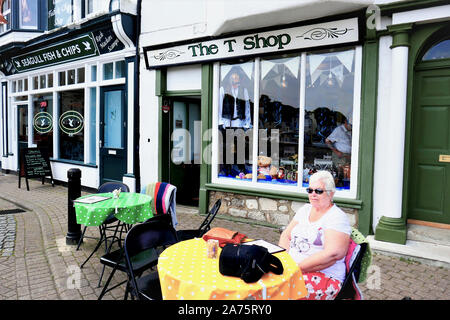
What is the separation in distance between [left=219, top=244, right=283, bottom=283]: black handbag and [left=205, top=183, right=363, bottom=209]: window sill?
11.1ft

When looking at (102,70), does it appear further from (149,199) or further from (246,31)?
(149,199)

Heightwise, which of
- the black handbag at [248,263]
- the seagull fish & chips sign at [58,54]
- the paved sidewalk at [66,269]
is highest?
the seagull fish & chips sign at [58,54]

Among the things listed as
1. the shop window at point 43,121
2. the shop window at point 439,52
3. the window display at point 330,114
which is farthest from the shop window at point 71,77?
the shop window at point 439,52

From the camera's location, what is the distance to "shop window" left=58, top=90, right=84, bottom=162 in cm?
950

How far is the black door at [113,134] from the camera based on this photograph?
8.20m

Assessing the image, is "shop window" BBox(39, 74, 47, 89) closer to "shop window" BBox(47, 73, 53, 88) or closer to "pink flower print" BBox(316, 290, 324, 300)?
"shop window" BBox(47, 73, 53, 88)

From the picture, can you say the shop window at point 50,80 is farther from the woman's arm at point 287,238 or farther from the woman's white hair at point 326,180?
the woman's white hair at point 326,180

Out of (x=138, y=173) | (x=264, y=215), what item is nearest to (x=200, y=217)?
(x=264, y=215)

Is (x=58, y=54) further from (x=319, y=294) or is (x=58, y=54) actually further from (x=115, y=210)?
(x=319, y=294)

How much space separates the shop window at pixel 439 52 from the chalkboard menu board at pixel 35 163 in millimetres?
9515

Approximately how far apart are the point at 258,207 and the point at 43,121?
8085mm

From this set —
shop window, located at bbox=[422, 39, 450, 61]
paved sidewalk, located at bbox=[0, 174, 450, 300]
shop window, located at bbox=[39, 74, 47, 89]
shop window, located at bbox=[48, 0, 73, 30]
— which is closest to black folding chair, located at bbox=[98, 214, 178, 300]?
paved sidewalk, located at bbox=[0, 174, 450, 300]

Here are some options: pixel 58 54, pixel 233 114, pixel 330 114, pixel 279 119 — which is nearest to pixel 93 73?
pixel 58 54

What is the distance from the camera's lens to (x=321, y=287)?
2.61 metres
